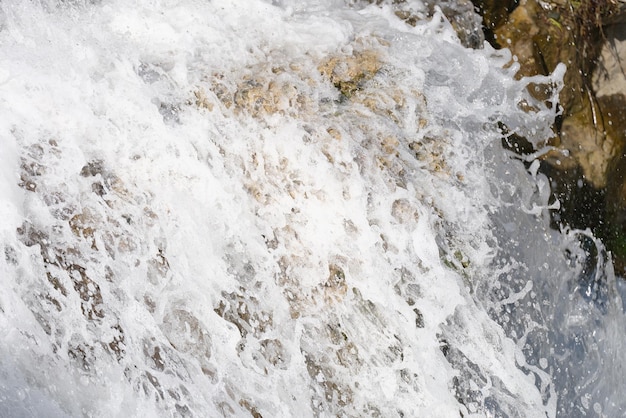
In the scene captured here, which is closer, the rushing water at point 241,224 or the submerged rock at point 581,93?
the rushing water at point 241,224

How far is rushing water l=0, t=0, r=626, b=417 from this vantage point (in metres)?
2.87

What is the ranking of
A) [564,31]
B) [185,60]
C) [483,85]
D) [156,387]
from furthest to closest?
[564,31]
[483,85]
[185,60]
[156,387]

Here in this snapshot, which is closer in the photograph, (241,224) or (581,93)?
(241,224)

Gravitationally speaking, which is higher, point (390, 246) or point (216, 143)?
point (216, 143)

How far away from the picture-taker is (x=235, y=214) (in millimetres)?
3027

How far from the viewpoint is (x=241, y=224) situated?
3031mm

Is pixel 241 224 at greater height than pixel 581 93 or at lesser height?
greater

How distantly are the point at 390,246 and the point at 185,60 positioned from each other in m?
1.19

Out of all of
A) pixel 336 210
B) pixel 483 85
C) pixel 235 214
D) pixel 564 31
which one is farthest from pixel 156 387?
pixel 564 31

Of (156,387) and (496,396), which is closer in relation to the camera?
(156,387)

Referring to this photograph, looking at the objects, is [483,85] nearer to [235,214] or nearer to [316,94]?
[316,94]

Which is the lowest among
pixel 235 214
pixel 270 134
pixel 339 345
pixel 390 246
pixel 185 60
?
pixel 339 345

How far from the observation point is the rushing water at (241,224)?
2873 mm

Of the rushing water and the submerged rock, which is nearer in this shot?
the rushing water
